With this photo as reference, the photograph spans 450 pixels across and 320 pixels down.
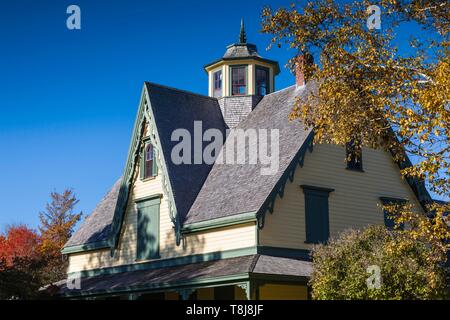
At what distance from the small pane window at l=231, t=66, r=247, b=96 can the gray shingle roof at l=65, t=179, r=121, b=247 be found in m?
7.85

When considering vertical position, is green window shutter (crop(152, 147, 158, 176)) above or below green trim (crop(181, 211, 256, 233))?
above

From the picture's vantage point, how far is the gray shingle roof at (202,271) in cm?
2198

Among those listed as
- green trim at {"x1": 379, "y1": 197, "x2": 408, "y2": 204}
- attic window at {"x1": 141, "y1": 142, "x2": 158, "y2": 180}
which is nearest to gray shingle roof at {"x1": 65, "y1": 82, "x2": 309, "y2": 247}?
attic window at {"x1": 141, "y1": 142, "x2": 158, "y2": 180}

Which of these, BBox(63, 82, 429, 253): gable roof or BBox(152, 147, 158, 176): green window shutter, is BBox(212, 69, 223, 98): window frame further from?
BBox(152, 147, 158, 176): green window shutter

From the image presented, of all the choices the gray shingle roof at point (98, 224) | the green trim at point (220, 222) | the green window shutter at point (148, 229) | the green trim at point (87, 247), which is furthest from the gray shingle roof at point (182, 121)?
the gray shingle roof at point (98, 224)

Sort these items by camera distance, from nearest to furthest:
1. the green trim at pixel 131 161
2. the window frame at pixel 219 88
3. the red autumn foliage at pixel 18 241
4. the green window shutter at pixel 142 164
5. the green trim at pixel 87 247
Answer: the green window shutter at pixel 142 164 < the green trim at pixel 131 161 < the green trim at pixel 87 247 < the window frame at pixel 219 88 < the red autumn foliage at pixel 18 241

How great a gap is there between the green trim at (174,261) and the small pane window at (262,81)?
35.2 feet

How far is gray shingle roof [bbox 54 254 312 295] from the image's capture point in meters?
22.0

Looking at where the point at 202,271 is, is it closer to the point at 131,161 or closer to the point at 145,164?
the point at 145,164

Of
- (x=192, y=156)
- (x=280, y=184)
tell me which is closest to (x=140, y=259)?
(x=192, y=156)

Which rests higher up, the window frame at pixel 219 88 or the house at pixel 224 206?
the window frame at pixel 219 88

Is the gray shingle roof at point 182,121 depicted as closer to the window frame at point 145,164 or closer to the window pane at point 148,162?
the window frame at point 145,164
